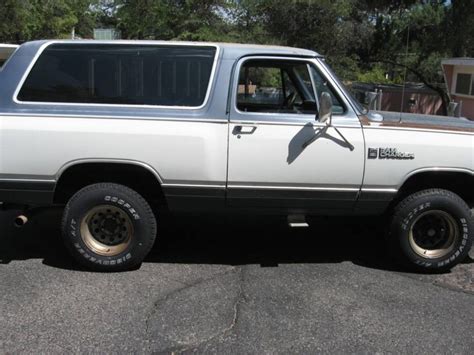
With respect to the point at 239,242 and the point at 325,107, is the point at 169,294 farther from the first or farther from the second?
the point at 325,107

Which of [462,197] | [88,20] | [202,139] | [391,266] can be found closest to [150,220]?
[202,139]

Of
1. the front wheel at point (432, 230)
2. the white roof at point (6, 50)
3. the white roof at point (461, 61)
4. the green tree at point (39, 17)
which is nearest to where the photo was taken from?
the front wheel at point (432, 230)

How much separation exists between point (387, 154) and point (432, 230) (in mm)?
871

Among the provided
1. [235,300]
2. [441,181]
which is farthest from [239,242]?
[441,181]

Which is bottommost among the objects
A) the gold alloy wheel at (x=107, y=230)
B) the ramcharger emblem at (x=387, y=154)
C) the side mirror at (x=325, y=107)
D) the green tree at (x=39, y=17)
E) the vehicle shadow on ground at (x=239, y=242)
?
the vehicle shadow on ground at (x=239, y=242)

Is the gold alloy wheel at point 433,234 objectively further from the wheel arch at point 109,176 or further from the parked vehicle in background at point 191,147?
the wheel arch at point 109,176

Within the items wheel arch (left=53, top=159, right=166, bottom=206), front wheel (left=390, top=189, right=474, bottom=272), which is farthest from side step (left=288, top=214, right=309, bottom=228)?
wheel arch (left=53, top=159, right=166, bottom=206)

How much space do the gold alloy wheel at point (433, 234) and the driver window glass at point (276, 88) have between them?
4.44ft

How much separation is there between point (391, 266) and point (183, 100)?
235 cm

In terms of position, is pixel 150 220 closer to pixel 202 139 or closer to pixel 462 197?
pixel 202 139

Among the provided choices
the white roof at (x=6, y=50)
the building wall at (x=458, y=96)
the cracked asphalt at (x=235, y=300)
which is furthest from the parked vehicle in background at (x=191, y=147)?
the building wall at (x=458, y=96)

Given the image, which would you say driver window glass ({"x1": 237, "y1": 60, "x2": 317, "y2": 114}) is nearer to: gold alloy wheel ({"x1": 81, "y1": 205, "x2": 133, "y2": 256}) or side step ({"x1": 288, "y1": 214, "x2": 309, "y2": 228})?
side step ({"x1": 288, "y1": 214, "x2": 309, "y2": 228})

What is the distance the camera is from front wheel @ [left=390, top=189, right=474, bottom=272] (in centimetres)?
458

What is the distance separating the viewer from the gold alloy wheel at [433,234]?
4.65 m
